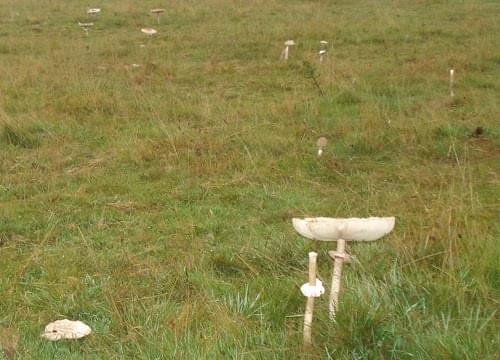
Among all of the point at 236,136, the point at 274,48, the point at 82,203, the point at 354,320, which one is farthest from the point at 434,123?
the point at 274,48

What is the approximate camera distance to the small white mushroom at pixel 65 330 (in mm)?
2781

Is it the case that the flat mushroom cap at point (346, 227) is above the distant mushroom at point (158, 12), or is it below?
below

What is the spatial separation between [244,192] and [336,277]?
98.7 inches

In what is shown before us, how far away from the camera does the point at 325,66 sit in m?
8.79

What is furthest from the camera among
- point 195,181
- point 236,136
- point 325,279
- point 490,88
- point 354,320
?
point 490,88

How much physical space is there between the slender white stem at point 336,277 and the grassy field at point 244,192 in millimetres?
47

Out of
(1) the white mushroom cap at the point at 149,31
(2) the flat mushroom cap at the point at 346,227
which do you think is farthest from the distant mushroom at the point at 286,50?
(2) the flat mushroom cap at the point at 346,227

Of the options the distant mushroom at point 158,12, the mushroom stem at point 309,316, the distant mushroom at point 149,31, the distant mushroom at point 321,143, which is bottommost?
the distant mushroom at point 321,143

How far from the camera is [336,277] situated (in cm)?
238

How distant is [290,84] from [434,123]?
2531 mm

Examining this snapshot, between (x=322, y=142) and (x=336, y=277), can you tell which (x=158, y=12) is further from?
(x=336, y=277)

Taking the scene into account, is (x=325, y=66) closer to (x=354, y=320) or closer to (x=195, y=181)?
(x=195, y=181)

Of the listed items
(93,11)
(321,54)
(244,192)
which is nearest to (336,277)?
Answer: (244,192)

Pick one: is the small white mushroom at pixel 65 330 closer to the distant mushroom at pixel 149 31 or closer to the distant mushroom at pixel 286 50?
the distant mushroom at pixel 286 50
